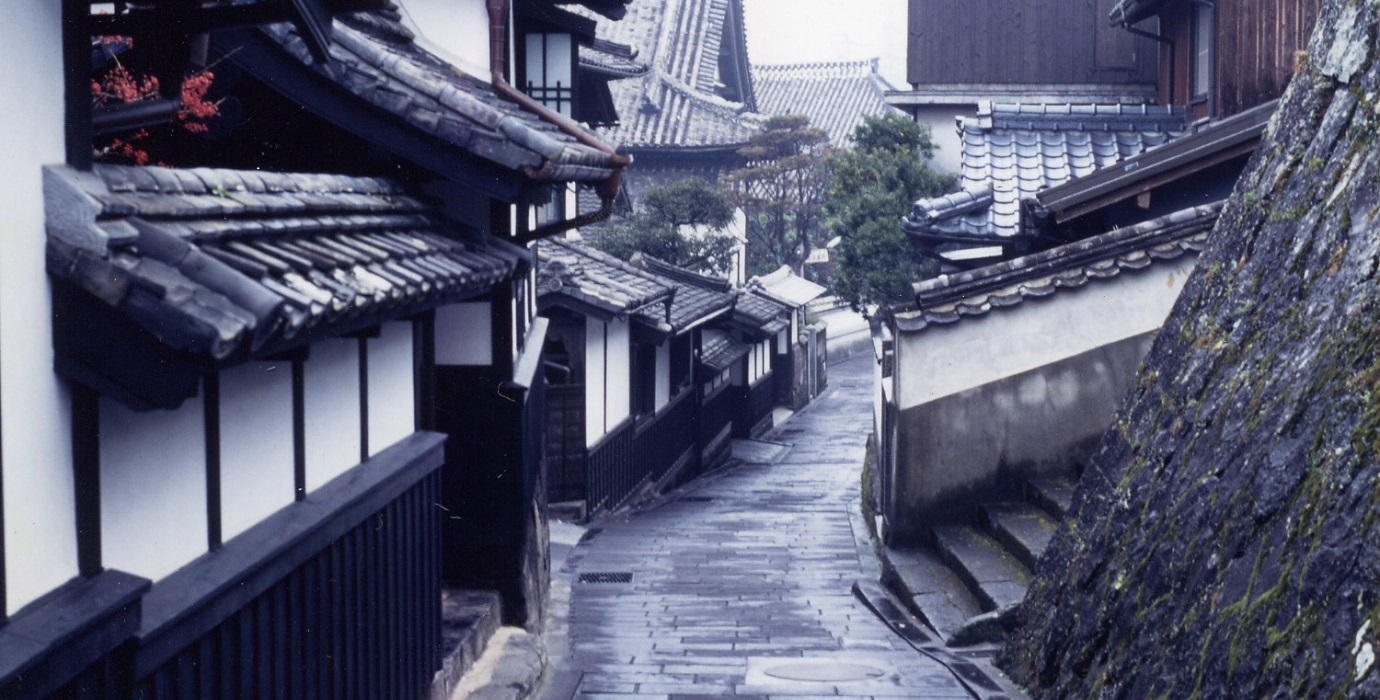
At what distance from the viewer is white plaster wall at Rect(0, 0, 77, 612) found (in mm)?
3355

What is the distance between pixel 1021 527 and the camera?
12.1 meters

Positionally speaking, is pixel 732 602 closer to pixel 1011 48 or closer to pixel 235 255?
pixel 235 255

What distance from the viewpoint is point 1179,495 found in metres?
6.31

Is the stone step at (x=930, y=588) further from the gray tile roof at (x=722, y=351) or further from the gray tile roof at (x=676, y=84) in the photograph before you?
the gray tile roof at (x=676, y=84)

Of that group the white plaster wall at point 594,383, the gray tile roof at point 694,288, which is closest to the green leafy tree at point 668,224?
the gray tile roof at point 694,288

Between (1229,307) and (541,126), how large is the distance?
4.53 m

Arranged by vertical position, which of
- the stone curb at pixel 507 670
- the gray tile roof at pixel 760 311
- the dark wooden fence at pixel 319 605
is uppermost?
the dark wooden fence at pixel 319 605

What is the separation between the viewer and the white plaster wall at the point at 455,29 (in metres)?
9.57

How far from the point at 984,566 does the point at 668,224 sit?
20.6 meters

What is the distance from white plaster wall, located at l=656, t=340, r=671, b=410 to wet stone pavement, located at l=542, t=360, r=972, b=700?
6.32 feet

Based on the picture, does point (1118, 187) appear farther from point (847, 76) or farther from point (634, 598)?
point (847, 76)

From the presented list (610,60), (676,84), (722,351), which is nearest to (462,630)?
(610,60)

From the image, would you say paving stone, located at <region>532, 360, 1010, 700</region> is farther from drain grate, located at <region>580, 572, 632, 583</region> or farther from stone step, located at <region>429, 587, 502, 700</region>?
stone step, located at <region>429, 587, 502, 700</region>

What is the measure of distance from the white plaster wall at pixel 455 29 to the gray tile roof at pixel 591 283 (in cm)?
706
